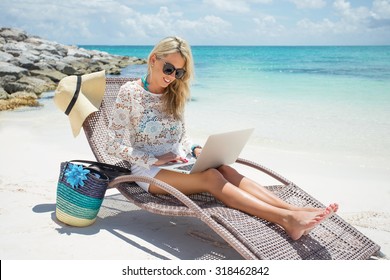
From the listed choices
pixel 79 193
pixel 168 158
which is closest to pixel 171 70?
pixel 168 158

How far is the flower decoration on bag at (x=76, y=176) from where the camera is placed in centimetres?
349

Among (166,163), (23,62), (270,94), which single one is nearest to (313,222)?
(166,163)

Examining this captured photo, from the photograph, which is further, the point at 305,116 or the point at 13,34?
the point at 13,34

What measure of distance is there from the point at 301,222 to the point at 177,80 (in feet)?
4.69

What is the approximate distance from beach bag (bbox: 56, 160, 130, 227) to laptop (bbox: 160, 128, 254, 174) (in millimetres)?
516

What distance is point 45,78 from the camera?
15.5m

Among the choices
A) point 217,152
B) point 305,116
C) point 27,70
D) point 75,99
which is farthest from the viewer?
point 27,70

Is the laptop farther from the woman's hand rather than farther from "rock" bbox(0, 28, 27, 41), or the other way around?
"rock" bbox(0, 28, 27, 41)

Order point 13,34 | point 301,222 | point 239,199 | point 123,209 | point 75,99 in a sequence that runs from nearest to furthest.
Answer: point 301,222
point 239,199
point 75,99
point 123,209
point 13,34

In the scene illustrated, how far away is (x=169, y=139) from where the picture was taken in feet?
12.1

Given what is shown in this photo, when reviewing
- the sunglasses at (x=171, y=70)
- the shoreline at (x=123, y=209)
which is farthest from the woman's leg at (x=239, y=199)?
the sunglasses at (x=171, y=70)

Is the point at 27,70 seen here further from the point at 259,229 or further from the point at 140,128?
the point at 259,229

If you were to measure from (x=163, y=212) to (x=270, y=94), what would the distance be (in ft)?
36.9

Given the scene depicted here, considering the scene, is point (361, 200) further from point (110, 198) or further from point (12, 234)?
point (12, 234)
